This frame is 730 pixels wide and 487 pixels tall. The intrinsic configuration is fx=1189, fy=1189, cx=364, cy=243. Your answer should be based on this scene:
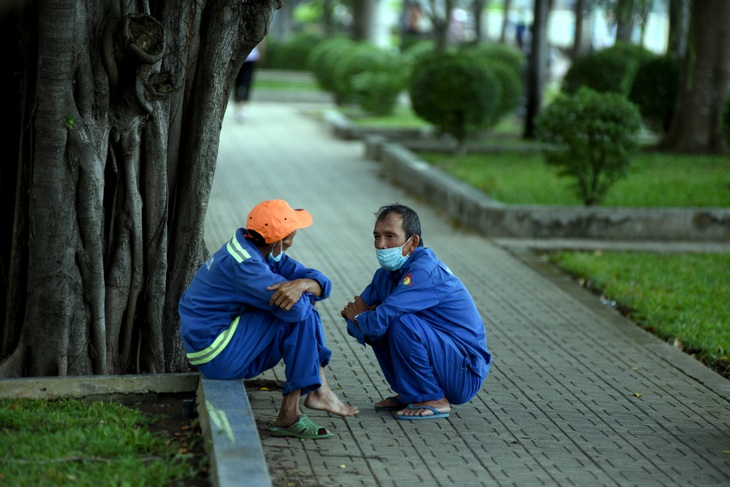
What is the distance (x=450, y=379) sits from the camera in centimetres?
588

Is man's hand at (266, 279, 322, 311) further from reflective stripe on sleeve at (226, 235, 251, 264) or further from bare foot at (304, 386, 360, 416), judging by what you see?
bare foot at (304, 386, 360, 416)

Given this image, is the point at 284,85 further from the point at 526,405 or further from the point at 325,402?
the point at 325,402

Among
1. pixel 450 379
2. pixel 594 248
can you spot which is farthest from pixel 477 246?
pixel 450 379

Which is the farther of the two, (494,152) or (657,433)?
(494,152)

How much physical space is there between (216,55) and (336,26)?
44.7 meters

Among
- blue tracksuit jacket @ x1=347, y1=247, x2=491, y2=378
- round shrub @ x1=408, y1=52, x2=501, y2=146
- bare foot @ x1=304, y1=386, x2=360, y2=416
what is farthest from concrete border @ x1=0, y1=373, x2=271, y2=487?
round shrub @ x1=408, y1=52, x2=501, y2=146

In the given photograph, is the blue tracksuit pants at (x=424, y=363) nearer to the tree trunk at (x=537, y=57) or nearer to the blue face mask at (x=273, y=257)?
the blue face mask at (x=273, y=257)

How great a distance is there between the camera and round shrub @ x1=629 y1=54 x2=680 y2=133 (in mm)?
18859

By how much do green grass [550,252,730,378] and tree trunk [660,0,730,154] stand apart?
23.2 feet

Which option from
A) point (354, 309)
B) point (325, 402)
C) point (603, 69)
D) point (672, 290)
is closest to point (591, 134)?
point (672, 290)

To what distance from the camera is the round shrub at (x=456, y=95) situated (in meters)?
16.7

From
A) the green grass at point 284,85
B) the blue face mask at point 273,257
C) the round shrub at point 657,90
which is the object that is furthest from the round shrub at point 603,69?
the blue face mask at point 273,257

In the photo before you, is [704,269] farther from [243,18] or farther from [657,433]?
[243,18]

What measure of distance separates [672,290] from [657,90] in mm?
10266
